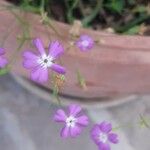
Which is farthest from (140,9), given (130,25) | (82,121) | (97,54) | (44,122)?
(44,122)

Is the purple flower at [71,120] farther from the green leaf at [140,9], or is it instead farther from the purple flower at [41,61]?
the green leaf at [140,9]

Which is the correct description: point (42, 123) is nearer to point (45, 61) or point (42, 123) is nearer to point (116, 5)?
point (116, 5)

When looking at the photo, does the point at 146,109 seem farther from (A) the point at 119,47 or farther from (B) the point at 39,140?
(A) the point at 119,47

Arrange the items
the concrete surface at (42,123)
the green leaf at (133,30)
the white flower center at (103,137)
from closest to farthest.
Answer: the white flower center at (103,137) → the green leaf at (133,30) → the concrete surface at (42,123)

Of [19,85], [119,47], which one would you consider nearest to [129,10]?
[119,47]

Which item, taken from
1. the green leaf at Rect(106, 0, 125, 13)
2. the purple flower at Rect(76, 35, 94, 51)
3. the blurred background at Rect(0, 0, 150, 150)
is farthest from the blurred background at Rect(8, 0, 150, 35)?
the blurred background at Rect(0, 0, 150, 150)

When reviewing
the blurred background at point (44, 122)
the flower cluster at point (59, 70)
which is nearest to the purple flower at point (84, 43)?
the flower cluster at point (59, 70)
